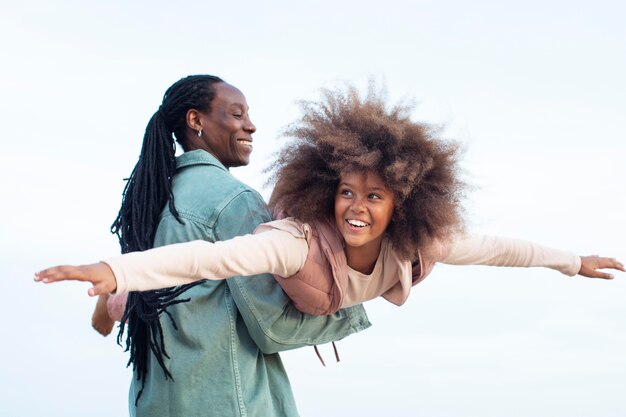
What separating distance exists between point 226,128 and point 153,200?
1.80 feet

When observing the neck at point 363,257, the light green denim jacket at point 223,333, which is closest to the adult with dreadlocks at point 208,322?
the light green denim jacket at point 223,333

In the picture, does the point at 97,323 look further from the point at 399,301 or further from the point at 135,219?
the point at 399,301

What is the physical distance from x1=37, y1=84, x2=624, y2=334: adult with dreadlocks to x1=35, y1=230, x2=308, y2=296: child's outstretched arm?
0.04ft

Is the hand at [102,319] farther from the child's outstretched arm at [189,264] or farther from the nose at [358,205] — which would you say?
the nose at [358,205]

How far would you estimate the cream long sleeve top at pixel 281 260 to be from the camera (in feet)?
9.80

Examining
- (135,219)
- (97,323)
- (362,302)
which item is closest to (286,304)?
(362,302)

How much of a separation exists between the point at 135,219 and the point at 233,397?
825mm

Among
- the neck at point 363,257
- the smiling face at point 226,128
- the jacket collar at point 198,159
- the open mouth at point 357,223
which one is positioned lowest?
the neck at point 363,257

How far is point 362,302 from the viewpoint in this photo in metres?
3.76

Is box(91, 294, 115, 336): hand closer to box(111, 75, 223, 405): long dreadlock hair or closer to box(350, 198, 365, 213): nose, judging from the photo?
box(111, 75, 223, 405): long dreadlock hair

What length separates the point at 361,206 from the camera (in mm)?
3486

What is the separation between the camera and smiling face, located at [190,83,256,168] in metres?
4.34

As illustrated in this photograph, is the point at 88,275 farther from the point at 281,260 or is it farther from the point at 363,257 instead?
the point at 363,257

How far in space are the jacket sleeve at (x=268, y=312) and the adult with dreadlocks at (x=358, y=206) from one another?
8 cm
